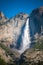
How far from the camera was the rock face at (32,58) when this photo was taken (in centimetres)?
15225

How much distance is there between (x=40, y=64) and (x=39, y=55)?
850 inches

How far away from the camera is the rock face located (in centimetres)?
15225

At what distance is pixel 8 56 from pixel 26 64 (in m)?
29.1

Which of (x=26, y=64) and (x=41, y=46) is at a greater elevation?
(x=41, y=46)

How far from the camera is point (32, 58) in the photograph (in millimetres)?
162000

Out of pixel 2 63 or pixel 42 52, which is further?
pixel 42 52

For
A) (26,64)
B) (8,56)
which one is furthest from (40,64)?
(8,56)

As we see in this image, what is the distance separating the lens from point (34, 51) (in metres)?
172

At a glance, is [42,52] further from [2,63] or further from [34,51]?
[2,63]

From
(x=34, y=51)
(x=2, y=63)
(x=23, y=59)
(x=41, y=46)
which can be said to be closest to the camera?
(x=2, y=63)

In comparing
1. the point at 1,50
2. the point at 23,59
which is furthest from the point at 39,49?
the point at 1,50

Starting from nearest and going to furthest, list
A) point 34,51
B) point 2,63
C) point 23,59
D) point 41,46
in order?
point 2,63 → point 23,59 → point 34,51 → point 41,46

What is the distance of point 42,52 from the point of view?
167 meters

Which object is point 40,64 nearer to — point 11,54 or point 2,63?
point 2,63
